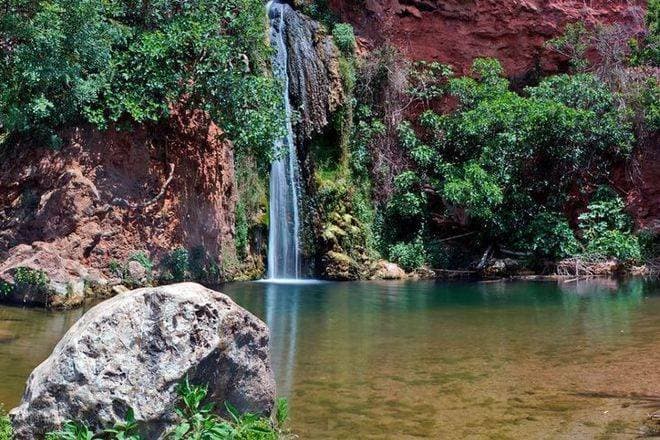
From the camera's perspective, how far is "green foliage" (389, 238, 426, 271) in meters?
21.2

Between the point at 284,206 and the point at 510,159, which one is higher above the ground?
the point at 510,159

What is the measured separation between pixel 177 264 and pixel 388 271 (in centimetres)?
738

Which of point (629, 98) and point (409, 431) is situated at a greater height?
point (629, 98)

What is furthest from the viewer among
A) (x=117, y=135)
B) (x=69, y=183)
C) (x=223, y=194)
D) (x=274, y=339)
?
(x=223, y=194)

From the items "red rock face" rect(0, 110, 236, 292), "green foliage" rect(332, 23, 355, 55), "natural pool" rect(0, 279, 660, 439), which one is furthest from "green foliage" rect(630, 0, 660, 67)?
"red rock face" rect(0, 110, 236, 292)

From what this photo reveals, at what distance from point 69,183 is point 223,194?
14.9 feet

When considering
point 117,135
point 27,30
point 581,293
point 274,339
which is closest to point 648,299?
point 581,293

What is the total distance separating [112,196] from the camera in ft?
47.8

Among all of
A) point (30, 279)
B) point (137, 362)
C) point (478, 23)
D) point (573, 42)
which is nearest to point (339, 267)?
point (30, 279)

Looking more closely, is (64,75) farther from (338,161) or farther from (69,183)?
(338,161)

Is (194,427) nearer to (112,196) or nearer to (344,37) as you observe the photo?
(112,196)

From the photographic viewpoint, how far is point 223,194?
1767 centimetres

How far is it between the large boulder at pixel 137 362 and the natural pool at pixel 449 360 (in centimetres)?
130

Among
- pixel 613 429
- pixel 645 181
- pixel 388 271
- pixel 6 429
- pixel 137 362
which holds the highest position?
pixel 645 181
